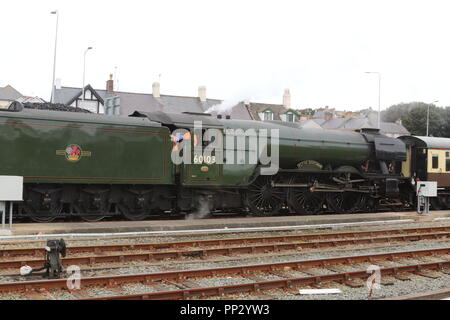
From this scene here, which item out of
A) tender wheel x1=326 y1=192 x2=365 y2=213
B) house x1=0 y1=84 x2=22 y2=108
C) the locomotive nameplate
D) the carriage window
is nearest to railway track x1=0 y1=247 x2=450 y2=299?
the locomotive nameplate

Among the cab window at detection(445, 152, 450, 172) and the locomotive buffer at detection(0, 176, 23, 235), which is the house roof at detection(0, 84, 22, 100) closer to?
the cab window at detection(445, 152, 450, 172)

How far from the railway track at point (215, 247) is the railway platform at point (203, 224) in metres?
1.42

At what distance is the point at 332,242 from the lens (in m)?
12.4

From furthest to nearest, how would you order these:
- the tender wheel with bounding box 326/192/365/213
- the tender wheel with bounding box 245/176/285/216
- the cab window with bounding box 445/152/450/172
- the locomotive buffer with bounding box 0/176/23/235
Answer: the cab window with bounding box 445/152/450/172, the tender wheel with bounding box 326/192/365/213, the tender wheel with bounding box 245/176/285/216, the locomotive buffer with bounding box 0/176/23/235

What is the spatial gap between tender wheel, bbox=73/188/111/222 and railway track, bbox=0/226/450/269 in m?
3.39

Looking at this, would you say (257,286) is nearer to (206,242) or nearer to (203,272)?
(203,272)

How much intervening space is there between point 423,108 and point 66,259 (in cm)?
7081

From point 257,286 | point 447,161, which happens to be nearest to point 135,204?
point 257,286

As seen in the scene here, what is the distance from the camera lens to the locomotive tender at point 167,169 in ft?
42.8

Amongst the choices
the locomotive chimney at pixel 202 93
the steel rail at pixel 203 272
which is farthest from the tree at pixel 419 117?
the steel rail at pixel 203 272

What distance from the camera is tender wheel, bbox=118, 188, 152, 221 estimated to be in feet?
47.5

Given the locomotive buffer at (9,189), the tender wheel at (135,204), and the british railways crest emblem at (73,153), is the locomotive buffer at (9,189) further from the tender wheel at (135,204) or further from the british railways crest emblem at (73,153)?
the tender wheel at (135,204)
